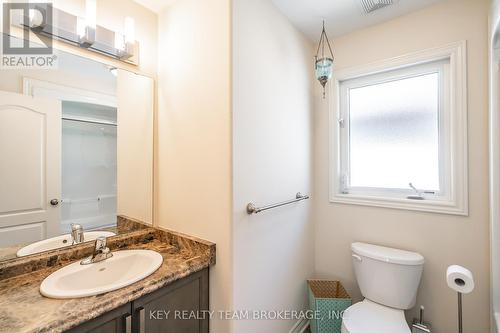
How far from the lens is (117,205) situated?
140 cm

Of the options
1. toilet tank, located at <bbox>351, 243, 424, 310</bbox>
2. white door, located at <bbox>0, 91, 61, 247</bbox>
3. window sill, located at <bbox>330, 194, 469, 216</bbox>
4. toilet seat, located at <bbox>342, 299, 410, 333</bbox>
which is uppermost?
white door, located at <bbox>0, 91, 61, 247</bbox>

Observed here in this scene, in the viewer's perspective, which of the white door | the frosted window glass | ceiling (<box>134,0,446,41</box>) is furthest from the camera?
the frosted window glass

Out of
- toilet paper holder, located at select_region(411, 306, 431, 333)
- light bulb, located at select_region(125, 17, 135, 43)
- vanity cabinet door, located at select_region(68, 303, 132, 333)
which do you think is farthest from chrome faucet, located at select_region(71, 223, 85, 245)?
toilet paper holder, located at select_region(411, 306, 431, 333)

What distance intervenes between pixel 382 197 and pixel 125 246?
182 cm

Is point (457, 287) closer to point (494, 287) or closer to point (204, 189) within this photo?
point (494, 287)

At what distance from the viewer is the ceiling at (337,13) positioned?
1.52 metres

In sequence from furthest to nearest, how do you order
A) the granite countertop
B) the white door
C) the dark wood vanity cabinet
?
the white door
the dark wood vanity cabinet
the granite countertop

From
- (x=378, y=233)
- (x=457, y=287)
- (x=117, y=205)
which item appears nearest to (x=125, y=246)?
Result: (x=117, y=205)

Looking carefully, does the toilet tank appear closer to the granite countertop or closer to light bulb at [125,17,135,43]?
the granite countertop

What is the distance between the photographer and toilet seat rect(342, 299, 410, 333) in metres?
1.28

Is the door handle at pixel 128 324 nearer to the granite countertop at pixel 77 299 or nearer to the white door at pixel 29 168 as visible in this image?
the granite countertop at pixel 77 299

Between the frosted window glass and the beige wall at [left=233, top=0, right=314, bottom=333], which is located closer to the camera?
Result: the beige wall at [left=233, top=0, right=314, bottom=333]

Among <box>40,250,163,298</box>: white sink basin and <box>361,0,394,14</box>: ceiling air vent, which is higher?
<box>361,0,394,14</box>: ceiling air vent

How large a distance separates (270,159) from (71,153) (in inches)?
43.8
